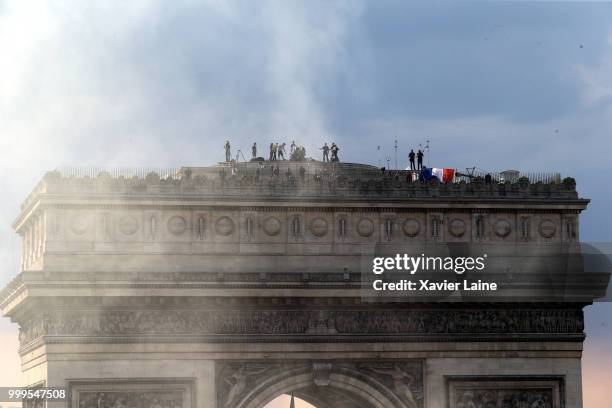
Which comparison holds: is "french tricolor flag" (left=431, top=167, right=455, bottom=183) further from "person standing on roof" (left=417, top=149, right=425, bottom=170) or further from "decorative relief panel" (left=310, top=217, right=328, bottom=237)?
"decorative relief panel" (left=310, top=217, right=328, bottom=237)

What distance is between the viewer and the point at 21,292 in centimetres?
6669

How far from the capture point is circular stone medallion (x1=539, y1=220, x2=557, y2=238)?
68.6m

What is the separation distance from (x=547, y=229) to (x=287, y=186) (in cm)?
914

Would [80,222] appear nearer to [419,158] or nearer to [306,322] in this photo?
[306,322]

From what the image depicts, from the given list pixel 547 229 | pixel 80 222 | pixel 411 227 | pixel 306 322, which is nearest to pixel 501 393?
pixel 547 229

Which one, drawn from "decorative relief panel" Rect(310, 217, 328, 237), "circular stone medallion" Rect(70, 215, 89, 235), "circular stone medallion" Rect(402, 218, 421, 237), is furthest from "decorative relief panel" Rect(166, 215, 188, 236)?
"circular stone medallion" Rect(402, 218, 421, 237)

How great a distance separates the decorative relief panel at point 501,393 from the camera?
A: 66812 mm

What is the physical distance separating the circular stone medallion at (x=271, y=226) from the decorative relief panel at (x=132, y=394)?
5.77 m

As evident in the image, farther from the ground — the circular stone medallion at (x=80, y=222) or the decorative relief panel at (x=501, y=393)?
the circular stone medallion at (x=80, y=222)

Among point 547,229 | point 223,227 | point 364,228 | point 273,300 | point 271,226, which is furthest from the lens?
point 547,229

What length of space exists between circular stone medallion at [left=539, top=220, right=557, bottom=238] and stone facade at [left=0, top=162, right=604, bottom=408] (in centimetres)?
8

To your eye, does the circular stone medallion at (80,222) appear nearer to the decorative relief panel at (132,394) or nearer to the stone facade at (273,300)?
the stone facade at (273,300)

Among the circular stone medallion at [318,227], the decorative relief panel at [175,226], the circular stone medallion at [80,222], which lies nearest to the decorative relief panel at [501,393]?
the circular stone medallion at [318,227]

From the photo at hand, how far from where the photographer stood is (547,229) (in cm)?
6862
